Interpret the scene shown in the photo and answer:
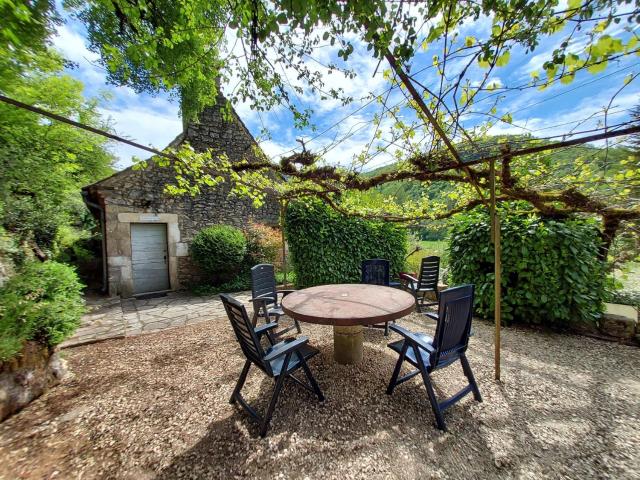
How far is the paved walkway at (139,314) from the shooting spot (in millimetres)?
3914

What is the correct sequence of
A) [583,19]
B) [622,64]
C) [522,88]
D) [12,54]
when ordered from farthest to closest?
[12,54]
[522,88]
[622,64]
[583,19]

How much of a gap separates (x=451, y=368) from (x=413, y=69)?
2.95 m

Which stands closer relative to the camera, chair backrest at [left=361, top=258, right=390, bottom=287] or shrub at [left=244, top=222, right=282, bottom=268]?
chair backrest at [left=361, top=258, right=390, bottom=287]

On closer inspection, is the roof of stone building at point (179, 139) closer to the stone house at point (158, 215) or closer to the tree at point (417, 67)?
the stone house at point (158, 215)

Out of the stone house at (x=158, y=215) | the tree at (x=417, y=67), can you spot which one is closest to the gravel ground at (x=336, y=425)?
the tree at (x=417, y=67)

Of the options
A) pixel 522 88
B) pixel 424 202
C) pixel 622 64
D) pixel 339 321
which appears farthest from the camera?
pixel 424 202

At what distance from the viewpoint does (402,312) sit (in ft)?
7.97

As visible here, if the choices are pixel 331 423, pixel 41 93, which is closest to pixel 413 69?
pixel 331 423

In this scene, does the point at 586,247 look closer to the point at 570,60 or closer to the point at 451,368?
the point at 451,368

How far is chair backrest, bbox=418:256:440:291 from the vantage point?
448cm

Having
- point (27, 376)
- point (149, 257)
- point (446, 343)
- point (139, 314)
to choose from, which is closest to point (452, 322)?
point (446, 343)

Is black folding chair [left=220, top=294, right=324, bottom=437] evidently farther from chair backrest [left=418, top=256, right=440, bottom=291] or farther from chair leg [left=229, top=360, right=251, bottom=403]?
chair backrest [left=418, top=256, right=440, bottom=291]

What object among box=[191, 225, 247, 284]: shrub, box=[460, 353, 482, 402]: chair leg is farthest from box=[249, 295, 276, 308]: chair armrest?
box=[191, 225, 247, 284]: shrub

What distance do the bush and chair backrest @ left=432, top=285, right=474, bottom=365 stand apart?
11.3 ft
